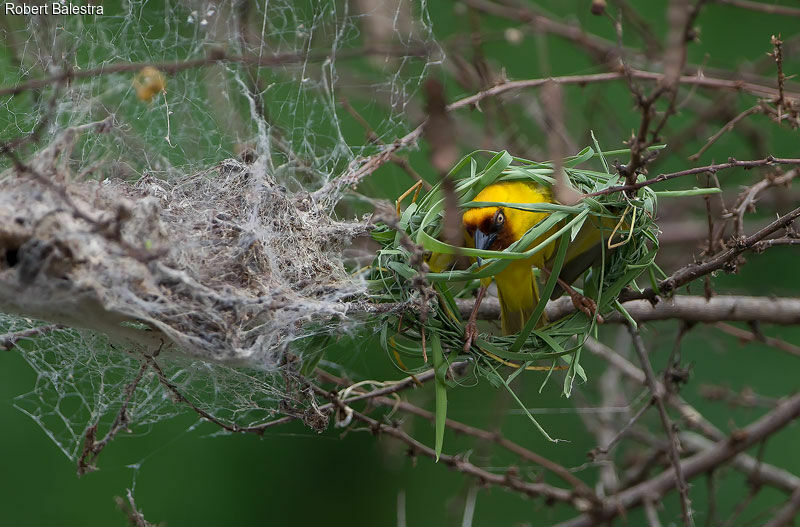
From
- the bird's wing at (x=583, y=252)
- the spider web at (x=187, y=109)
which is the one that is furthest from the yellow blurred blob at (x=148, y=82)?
the bird's wing at (x=583, y=252)

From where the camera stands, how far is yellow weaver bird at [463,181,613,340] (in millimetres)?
2053

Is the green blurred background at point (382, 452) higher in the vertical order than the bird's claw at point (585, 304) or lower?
lower

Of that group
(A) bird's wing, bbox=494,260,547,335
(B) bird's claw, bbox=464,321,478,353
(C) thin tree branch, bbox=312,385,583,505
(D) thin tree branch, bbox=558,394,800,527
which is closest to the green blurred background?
(D) thin tree branch, bbox=558,394,800,527

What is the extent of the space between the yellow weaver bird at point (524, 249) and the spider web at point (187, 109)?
381 millimetres

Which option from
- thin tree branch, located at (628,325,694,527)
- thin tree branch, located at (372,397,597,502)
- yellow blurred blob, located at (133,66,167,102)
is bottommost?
thin tree branch, located at (372,397,597,502)

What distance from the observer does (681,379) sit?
2422 millimetres

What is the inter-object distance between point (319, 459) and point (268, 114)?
2.69m

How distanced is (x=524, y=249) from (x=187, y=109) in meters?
1.24

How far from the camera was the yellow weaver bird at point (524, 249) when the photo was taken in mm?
2053

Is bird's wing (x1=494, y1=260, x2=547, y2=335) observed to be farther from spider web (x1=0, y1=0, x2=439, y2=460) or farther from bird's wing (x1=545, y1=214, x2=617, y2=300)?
spider web (x1=0, y1=0, x2=439, y2=460)

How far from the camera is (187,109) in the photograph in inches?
103

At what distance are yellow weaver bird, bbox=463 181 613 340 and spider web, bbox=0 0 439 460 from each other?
1.25 feet

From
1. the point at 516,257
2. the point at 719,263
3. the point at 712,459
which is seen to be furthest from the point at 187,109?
the point at 712,459

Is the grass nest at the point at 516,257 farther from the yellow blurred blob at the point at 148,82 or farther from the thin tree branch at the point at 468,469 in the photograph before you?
the yellow blurred blob at the point at 148,82
